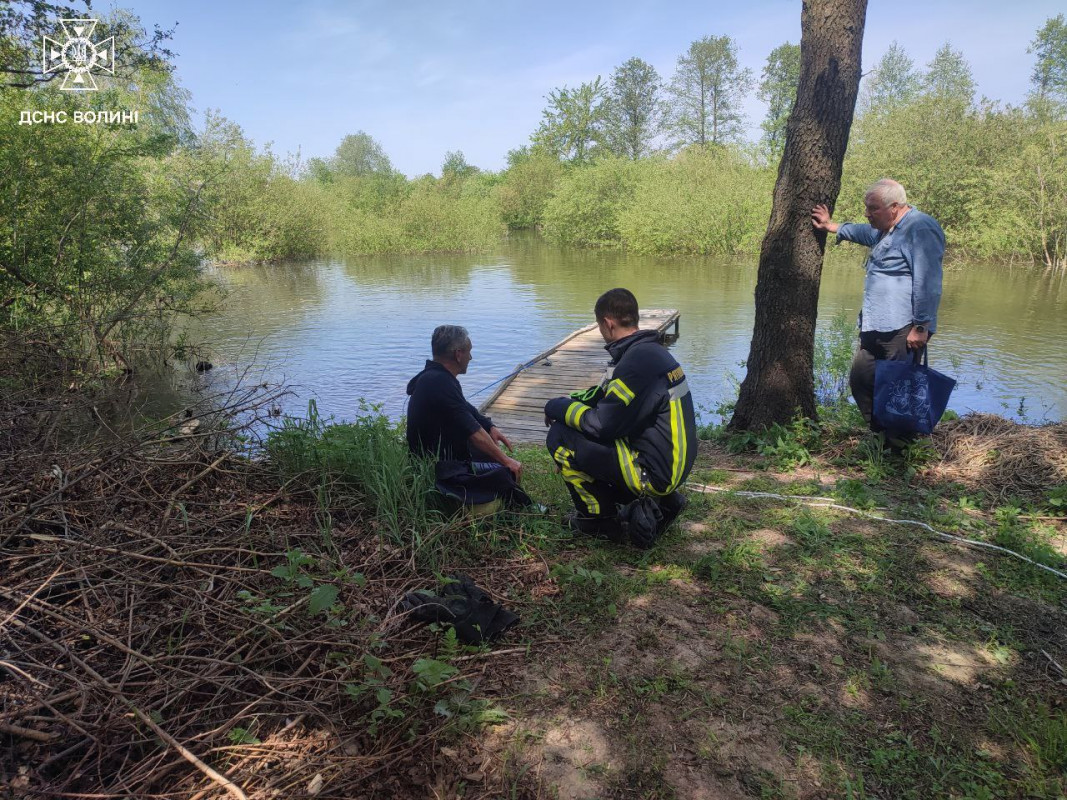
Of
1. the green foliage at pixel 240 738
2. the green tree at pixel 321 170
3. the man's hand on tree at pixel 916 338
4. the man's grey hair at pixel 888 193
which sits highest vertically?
the green tree at pixel 321 170

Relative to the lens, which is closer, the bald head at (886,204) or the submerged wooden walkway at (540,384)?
the bald head at (886,204)

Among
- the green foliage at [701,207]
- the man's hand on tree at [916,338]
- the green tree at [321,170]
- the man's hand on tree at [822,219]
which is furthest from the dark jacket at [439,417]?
the green tree at [321,170]

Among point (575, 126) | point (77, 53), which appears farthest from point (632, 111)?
point (77, 53)

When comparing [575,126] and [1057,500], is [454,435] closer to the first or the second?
[1057,500]

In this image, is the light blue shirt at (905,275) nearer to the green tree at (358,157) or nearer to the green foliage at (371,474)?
the green foliage at (371,474)

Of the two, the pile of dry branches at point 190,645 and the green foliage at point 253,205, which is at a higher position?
the green foliage at point 253,205

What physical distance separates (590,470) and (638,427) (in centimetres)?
37

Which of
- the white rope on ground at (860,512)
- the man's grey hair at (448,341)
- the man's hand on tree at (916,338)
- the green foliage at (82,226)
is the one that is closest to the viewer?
the white rope on ground at (860,512)

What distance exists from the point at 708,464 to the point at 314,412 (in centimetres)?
318

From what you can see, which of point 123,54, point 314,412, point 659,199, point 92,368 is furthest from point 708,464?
point 659,199

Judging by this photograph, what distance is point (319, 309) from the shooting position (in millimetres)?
17719

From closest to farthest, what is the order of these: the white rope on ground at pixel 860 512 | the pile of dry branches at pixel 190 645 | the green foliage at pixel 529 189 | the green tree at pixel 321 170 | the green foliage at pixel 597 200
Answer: the pile of dry branches at pixel 190 645 → the white rope on ground at pixel 860 512 → the green foliage at pixel 597 200 → the green foliage at pixel 529 189 → the green tree at pixel 321 170

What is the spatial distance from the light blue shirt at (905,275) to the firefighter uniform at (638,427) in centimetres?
191

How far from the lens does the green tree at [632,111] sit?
47156mm
